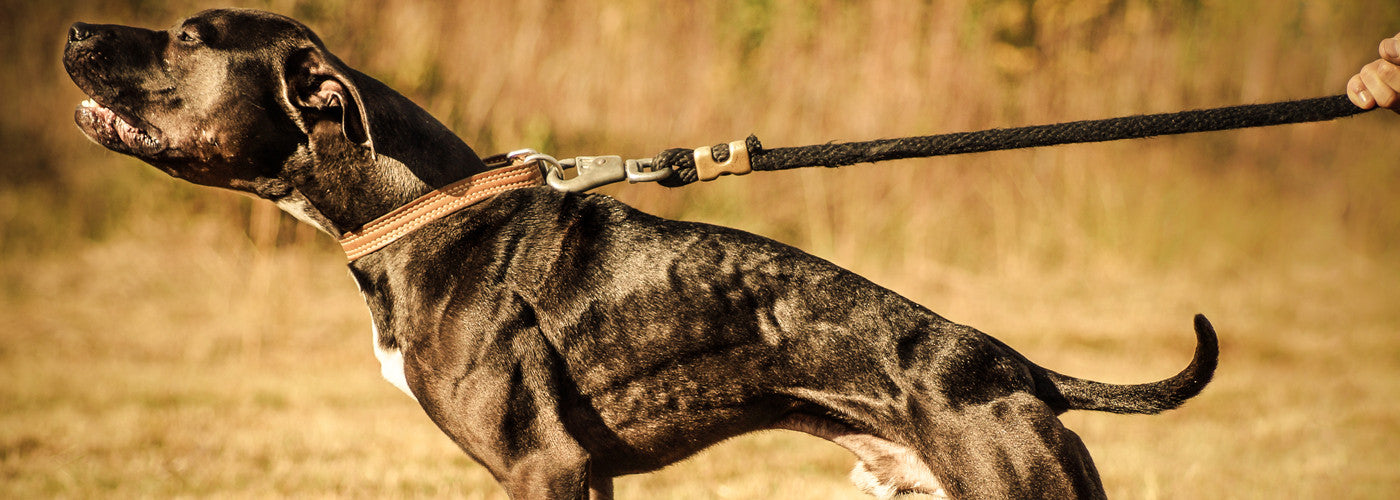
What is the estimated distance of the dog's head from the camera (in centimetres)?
267

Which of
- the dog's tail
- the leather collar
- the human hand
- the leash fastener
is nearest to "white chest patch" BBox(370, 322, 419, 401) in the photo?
the leather collar

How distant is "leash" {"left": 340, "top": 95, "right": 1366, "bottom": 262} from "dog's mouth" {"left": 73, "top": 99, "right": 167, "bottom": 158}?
56 cm

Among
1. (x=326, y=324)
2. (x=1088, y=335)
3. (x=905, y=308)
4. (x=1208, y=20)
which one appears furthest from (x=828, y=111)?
(x=905, y=308)

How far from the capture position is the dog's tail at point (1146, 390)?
8.23 feet

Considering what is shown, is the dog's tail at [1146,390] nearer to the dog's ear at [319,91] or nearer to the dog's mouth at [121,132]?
the dog's ear at [319,91]

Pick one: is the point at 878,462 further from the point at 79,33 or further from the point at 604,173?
the point at 79,33

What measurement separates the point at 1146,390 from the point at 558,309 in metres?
1.52

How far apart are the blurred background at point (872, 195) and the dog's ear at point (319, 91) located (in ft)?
10.5

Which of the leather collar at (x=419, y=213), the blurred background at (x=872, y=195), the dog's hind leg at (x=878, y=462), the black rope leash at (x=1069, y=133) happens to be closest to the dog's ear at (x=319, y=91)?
the leather collar at (x=419, y=213)

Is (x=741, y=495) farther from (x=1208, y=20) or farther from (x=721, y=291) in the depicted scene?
(x=1208, y=20)

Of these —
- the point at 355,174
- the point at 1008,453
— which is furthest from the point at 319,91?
the point at 1008,453

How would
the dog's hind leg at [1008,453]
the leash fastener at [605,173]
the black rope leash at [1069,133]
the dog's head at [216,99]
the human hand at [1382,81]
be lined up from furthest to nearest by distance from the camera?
the leash fastener at [605,173]
the dog's head at [216,99]
the black rope leash at [1069,133]
the human hand at [1382,81]
the dog's hind leg at [1008,453]

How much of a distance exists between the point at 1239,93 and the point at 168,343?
9308 mm

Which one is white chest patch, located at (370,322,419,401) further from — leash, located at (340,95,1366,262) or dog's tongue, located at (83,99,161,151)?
dog's tongue, located at (83,99,161,151)
